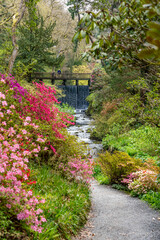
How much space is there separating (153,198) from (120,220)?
115 cm

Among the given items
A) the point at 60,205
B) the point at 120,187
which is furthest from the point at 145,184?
the point at 60,205

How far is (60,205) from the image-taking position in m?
3.67

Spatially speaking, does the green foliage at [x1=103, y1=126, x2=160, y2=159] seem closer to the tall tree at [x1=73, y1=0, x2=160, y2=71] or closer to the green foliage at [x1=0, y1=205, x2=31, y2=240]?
the tall tree at [x1=73, y1=0, x2=160, y2=71]

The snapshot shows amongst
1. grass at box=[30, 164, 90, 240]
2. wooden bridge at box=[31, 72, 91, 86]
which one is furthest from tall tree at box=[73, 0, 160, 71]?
wooden bridge at box=[31, 72, 91, 86]

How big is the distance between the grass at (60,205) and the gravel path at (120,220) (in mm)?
221

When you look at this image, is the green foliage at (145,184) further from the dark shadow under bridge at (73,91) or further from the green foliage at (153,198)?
the dark shadow under bridge at (73,91)

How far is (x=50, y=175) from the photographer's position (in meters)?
4.58

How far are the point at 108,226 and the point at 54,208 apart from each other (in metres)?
1.18

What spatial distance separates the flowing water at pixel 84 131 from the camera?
12135mm

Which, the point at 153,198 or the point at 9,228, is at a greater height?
the point at 9,228

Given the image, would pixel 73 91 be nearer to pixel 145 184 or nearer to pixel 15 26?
pixel 15 26

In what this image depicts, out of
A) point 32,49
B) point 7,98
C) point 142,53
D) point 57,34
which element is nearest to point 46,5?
point 57,34

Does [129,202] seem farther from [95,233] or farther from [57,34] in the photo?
[57,34]

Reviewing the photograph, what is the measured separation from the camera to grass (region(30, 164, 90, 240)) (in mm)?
3173
